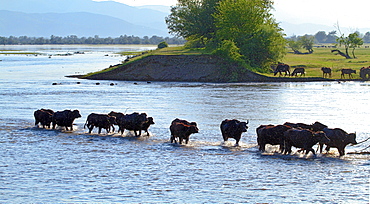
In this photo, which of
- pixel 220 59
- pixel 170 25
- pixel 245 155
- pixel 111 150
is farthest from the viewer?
pixel 170 25

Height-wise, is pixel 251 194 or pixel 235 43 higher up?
pixel 235 43

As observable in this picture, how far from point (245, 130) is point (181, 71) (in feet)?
135

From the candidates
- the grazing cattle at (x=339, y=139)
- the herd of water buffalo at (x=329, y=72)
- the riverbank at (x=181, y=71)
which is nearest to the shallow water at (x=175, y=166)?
the grazing cattle at (x=339, y=139)

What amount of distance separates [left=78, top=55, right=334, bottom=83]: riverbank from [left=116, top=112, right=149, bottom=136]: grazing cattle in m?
36.3

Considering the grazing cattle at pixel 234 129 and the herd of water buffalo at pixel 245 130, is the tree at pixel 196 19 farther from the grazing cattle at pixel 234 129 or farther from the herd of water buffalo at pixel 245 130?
the grazing cattle at pixel 234 129

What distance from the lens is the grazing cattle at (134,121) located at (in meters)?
20.9

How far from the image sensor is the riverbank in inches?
2267

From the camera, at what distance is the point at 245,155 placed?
686 inches

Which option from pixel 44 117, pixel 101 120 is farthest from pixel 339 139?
pixel 44 117

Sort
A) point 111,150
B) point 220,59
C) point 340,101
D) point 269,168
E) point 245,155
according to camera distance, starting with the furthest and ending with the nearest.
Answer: point 220,59, point 340,101, point 111,150, point 245,155, point 269,168

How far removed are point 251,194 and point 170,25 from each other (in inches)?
2957

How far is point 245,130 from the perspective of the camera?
1883 centimetres

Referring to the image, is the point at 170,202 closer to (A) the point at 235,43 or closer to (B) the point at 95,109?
(B) the point at 95,109

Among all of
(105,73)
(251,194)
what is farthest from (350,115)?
(105,73)
